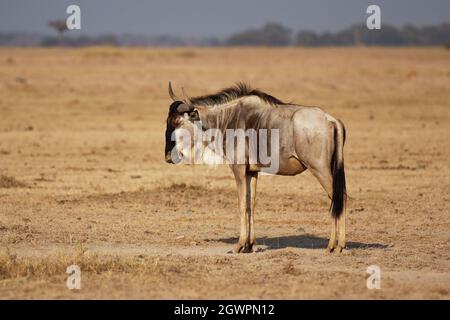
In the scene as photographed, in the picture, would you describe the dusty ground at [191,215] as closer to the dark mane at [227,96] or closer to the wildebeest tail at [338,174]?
the wildebeest tail at [338,174]

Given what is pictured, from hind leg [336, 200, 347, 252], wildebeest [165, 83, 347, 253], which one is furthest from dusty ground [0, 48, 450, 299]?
wildebeest [165, 83, 347, 253]

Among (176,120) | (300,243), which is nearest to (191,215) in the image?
(300,243)

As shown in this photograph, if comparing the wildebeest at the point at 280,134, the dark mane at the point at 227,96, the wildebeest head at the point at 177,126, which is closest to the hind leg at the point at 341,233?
the wildebeest at the point at 280,134

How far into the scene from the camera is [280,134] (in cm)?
929

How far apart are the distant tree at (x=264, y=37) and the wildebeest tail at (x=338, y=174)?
408ft

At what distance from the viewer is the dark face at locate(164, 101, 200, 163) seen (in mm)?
9445

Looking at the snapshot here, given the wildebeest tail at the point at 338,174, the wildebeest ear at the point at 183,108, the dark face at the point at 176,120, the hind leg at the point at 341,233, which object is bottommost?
the hind leg at the point at 341,233

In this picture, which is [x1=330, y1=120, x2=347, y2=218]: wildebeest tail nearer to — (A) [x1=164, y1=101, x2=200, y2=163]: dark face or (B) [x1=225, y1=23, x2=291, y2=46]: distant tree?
(A) [x1=164, y1=101, x2=200, y2=163]: dark face

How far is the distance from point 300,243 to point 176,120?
1872 mm

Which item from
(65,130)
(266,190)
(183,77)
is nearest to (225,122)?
(266,190)

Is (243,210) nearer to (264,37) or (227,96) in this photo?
(227,96)

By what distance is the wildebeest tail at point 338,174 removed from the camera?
356 inches
